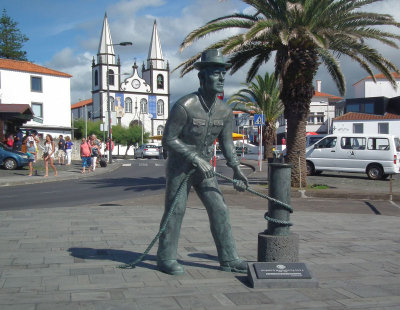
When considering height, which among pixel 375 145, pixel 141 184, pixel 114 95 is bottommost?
pixel 141 184

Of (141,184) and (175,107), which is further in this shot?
(141,184)

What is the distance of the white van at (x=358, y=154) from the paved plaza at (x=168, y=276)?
39.2 feet

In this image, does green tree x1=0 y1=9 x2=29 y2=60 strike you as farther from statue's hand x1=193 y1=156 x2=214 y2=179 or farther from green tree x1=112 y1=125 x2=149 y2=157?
statue's hand x1=193 y1=156 x2=214 y2=179

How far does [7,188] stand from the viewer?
1673 centimetres

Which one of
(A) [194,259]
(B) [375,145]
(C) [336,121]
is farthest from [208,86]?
(C) [336,121]

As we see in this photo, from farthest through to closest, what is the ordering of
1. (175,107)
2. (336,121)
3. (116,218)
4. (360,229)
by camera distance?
(336,121), (116,218), (360,229), (175,107)

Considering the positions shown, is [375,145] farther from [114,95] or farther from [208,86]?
[114,95]

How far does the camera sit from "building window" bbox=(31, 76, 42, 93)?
5410 centimetres

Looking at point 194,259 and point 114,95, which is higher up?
Result: point 114,95

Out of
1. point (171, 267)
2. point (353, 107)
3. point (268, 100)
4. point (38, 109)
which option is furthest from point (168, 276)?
point (353, 107)

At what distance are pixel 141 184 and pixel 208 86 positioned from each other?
13498mm

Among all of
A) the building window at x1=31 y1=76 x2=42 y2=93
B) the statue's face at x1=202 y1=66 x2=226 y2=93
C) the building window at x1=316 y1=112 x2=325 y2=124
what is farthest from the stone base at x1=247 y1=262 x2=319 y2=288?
the building window at x1=316 y1=112 x2=325 y2=124

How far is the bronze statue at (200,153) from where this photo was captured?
16.0ft

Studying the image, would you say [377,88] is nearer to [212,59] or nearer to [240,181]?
[240,181]
